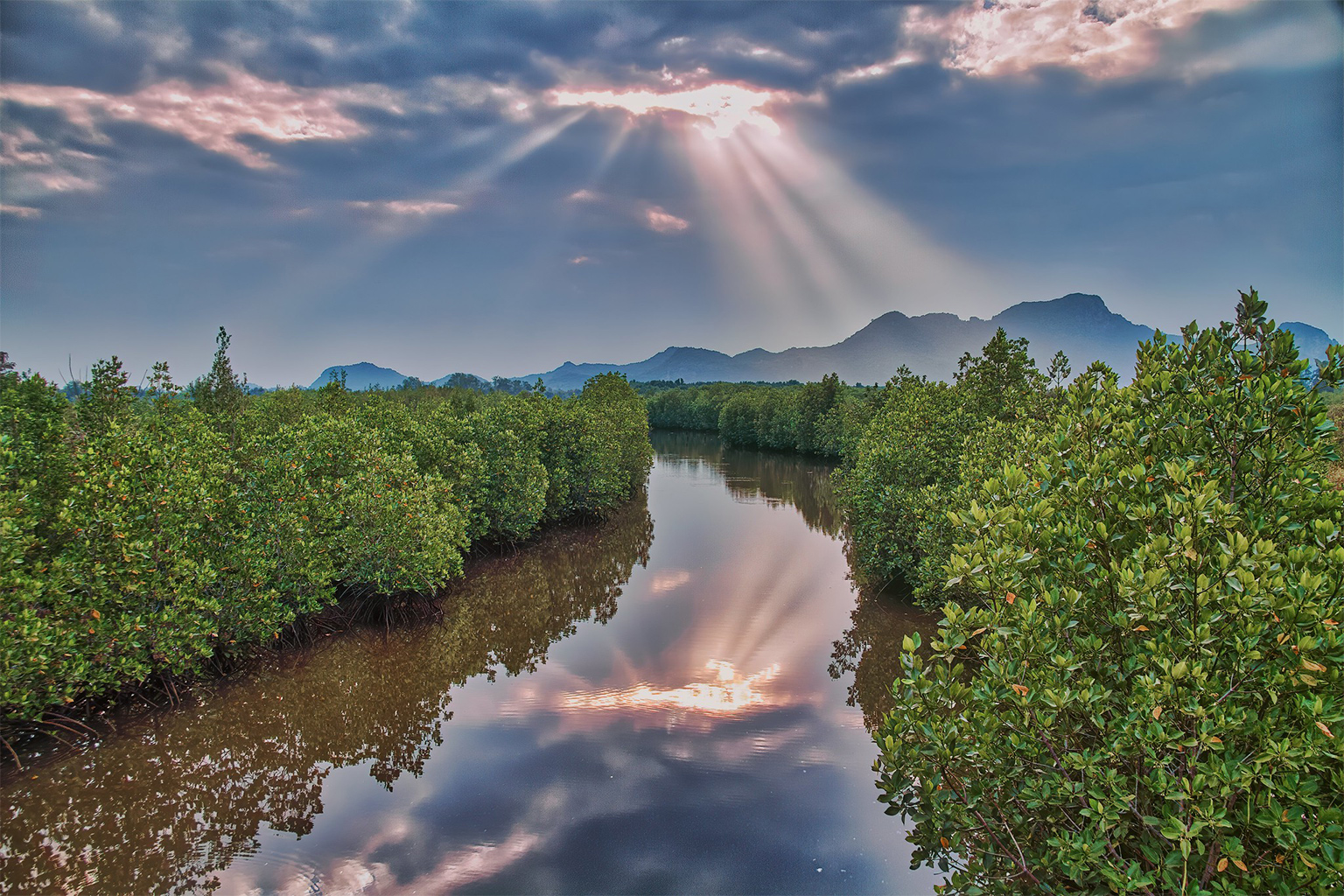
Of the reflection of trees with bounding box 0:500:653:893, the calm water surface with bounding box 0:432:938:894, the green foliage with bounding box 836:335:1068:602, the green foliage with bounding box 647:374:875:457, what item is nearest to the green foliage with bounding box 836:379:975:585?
the green foliage with bounding box 836:335:1068:602

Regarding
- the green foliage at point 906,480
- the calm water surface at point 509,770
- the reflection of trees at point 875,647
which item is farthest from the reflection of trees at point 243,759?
the green foliage at point 906,480

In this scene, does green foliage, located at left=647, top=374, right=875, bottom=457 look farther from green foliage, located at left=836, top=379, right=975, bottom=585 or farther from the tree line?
the tree line

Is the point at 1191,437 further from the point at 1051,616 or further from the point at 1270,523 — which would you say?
the point at 1051,616

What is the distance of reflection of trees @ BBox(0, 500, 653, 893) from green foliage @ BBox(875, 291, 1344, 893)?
Result: 1132 cm

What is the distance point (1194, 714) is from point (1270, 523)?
1.92 meters

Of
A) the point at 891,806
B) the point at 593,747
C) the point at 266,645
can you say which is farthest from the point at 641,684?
the point at 891,806

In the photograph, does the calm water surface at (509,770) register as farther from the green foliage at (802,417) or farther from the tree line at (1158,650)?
the green foliage at (802,417)

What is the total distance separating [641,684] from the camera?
16969mm

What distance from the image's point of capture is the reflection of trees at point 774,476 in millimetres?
42781

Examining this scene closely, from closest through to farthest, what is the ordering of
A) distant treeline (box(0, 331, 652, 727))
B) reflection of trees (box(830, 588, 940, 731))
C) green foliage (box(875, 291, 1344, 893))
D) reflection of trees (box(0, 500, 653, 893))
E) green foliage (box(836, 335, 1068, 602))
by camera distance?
1. green foliage (box(875, 291, 1344, 893))
2. reflection of trees (box(0, 500, 653, 893))
3. distant treeline (box(0, 331, 652, 727))
4. reflection of trees (box(830, 588, 940, 731))
5. green foliage (box(836, 335, 1068, 602))

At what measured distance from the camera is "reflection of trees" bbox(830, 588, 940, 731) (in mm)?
16016

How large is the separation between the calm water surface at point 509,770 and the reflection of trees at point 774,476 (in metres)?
19.1

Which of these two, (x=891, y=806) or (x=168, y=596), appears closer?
(x=891, y=806)

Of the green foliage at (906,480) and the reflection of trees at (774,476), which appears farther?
the reflection of trees at (774,476)
